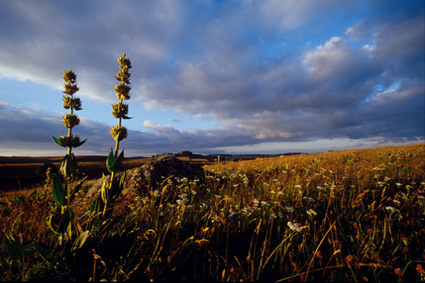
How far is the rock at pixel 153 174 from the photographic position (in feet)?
21.4

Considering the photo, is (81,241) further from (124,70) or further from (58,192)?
(124,70)

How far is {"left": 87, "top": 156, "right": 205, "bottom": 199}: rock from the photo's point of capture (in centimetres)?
653

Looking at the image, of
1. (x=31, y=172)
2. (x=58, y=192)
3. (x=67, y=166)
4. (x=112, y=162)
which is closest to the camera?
(x=58, y=192)

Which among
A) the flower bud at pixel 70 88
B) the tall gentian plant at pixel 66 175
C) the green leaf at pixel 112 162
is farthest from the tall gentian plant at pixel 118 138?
the flower bud at pixel 70 88

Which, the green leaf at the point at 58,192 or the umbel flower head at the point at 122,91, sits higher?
the umbel flower head at the point at 122,91

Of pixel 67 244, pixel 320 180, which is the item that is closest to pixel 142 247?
pixel 67 244

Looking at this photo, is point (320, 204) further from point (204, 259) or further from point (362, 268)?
point (204, 259)

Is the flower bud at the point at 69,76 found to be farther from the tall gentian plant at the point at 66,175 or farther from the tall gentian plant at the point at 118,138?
the tall gentian plant at the point at 118,138

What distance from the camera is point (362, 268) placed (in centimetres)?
262

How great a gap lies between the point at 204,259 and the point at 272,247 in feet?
4.06

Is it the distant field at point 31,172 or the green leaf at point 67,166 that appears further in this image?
the distant field at point 31,172

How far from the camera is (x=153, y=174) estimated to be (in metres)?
7.27

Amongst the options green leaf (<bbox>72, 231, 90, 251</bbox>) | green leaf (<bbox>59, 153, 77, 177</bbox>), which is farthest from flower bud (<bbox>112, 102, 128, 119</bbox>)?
green leaf (<bbox>72, 231, 90, 251</bbox>)

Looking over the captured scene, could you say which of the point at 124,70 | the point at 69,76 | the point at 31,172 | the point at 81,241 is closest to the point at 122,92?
the point at 124,70
